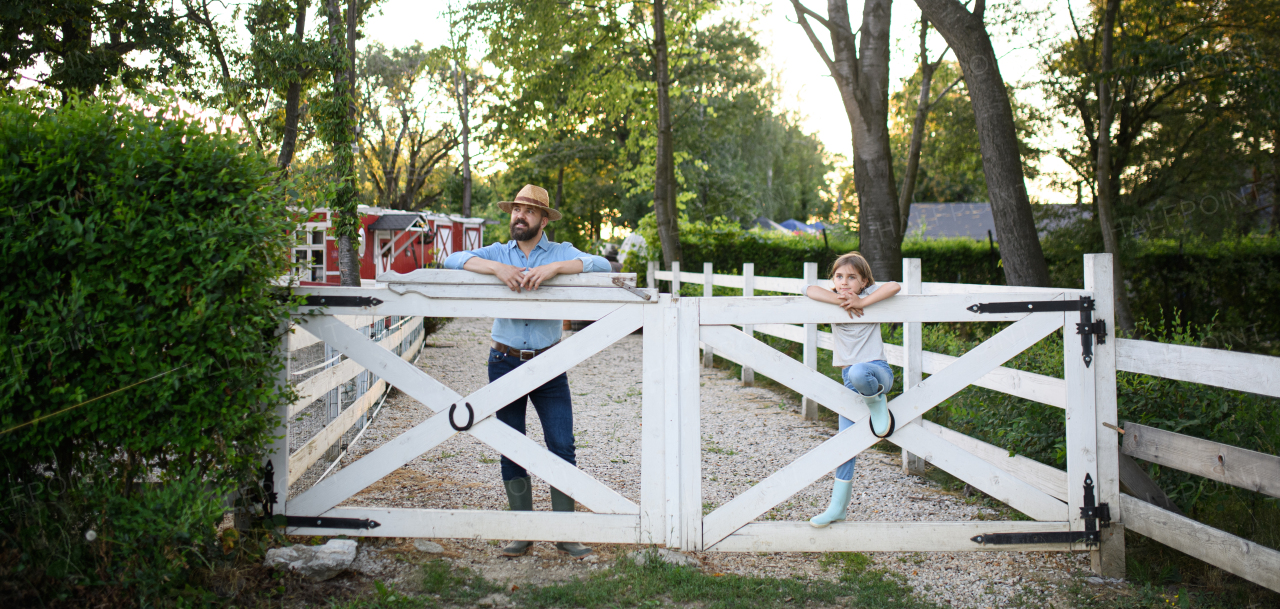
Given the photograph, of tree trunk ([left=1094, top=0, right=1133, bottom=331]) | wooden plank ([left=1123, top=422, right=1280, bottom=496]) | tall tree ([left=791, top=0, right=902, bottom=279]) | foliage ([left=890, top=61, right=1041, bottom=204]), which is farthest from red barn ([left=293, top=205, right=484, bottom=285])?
wooden plank ([left=1123, top=422, right=1280, bottom=496])

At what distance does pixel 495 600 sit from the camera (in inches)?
130

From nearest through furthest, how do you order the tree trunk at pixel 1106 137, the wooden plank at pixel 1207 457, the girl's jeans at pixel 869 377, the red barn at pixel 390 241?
the wooden plank at pixel 1207 457 < the girl's jeans at pixel 869 377 < the tree trunk at pixel 1106 137 < the red barn at pixel 390 241

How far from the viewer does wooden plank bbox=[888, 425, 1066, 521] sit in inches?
143

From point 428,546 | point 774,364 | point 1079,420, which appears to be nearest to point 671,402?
point 774,364

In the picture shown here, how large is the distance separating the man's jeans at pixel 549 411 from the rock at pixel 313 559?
0.79 meters

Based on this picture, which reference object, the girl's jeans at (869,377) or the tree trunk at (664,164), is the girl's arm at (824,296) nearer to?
the girl's jeans at (869,377)

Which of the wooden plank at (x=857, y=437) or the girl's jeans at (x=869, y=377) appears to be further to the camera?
the wooden plank at (x=857, y=437)

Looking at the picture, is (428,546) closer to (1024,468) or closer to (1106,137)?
(1024,468)

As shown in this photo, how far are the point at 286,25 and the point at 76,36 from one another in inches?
149

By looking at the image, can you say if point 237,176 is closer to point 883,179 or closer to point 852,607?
point 852,607

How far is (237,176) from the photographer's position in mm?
3096

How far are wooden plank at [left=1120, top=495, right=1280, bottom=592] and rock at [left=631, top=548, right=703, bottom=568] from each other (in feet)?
6.61

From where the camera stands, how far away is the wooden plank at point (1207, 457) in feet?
10.3

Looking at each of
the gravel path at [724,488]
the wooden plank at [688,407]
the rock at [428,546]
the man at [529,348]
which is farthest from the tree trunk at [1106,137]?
the rock at [428,546]
